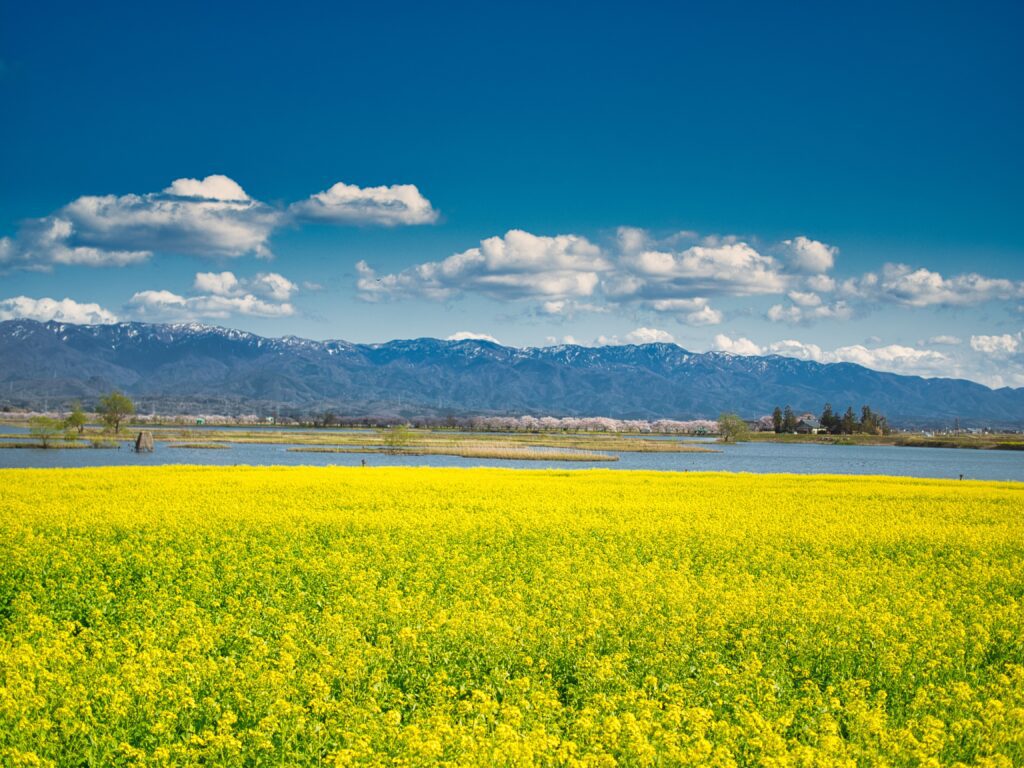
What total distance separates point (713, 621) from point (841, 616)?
7.48 ft

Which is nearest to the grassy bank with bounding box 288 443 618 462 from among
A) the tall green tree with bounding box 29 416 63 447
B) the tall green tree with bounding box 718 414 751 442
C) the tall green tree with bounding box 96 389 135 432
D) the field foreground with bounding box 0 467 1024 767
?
the tall green tree with bounding box 29 416 63 447

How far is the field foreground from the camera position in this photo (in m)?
8.66

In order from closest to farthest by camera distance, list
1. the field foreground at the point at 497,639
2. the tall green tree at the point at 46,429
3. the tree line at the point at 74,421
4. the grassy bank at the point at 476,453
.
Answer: the field foreground at the point at 497,639 < the tall green tree at the point at 46,429 < the grassy bank at the point at 476,453 < the tree line at the point at 74,421

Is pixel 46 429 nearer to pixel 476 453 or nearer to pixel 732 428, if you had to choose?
pixel 476 453

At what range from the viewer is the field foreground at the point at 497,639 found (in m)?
8.66

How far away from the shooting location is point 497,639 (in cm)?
1186

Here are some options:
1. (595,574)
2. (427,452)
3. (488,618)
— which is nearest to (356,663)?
(488,618)

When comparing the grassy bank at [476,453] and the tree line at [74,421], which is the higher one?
the tree line at [74,421]

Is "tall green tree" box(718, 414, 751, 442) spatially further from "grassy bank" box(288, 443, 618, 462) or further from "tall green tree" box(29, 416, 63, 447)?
"tall green tree" box(29, 416, 63, 447)

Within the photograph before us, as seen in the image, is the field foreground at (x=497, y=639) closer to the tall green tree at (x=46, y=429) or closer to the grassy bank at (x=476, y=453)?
the grassy bank at (x=476, y=453)

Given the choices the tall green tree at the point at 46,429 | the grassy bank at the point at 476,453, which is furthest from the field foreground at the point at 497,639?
the tall green tree at the point at 46,429

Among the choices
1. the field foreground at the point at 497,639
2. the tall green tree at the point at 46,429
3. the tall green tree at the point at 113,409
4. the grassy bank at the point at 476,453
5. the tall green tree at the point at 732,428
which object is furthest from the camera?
the tall green tree at the point at 732,428

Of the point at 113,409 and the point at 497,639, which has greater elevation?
the point at 113,409

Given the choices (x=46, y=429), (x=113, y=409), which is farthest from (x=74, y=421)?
(x=113, y=409)
